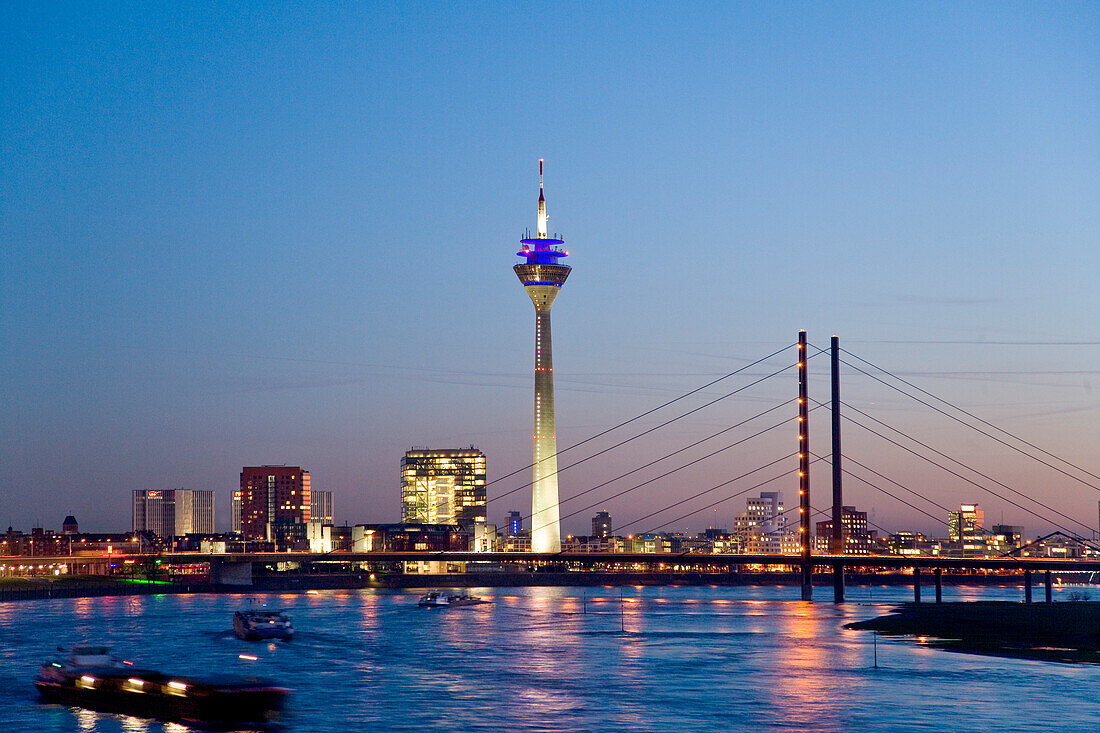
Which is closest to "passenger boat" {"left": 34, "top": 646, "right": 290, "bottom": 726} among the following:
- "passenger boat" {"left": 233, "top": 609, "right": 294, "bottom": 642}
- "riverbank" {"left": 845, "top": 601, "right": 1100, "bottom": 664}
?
"passenger boat" {"left": 233, "top": 609, "right": 294, "bottom": 642}

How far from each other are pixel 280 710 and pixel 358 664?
24665 mm

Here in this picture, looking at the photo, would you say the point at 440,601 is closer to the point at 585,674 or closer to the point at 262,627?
the point at 262,627

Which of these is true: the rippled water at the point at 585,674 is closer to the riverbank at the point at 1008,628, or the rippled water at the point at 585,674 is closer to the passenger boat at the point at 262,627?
the passenger boat at the point at 262,627

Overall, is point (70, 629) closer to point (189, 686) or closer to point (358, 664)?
point (358, 664)

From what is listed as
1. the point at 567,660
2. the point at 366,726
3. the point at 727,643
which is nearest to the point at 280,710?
the point at 366,726

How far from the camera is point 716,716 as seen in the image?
49.7 meters

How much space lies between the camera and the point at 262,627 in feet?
282

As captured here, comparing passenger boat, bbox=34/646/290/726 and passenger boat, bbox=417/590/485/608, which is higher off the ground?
passenger boat, bbox=34/646/290/726

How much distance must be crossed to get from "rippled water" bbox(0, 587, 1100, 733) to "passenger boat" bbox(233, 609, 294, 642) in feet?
4.10

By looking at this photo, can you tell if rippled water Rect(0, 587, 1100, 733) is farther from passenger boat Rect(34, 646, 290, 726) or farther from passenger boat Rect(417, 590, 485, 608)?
passenger boat Rect(417, 590, 485, 608)

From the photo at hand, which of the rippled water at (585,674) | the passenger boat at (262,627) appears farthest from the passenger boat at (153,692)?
the passenger boat at (262,627)

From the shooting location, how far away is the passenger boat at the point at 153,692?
147 feet

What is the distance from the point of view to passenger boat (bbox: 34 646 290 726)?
147ft

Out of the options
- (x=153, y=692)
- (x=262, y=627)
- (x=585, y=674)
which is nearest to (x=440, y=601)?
(x=262, y=627)
